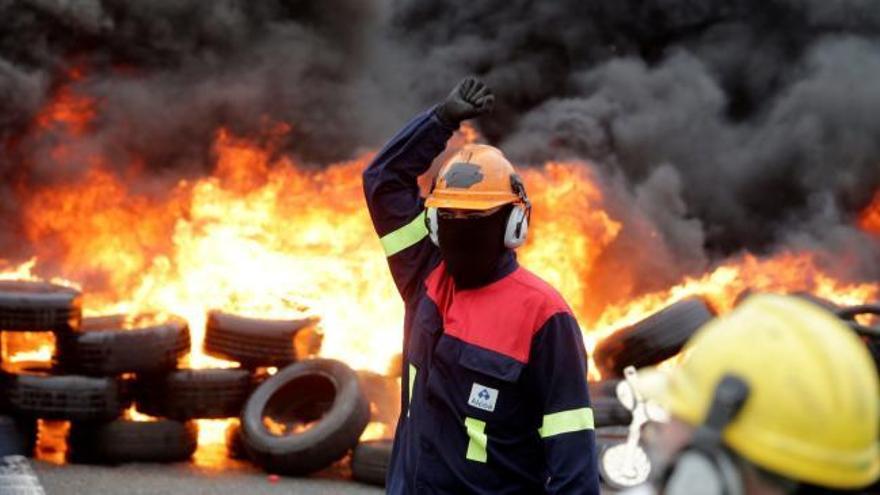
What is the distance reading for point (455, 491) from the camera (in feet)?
10.9

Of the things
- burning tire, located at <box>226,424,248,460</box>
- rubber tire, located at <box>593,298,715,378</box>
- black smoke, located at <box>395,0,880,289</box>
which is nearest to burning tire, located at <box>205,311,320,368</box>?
burning tire, located at <box>226,424,248,460</box>

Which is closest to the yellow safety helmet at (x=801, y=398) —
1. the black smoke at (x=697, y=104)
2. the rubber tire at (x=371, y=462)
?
the rubber tire at (x=371, y=462)

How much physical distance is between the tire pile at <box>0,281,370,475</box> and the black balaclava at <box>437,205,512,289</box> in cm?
461

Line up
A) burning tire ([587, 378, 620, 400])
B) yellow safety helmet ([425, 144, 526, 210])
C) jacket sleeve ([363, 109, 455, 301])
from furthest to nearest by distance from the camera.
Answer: burning tire ([587, 378, 620, 400]), jacket sleeve ([363, 109, 455, 301]), yellow safety helmet ([425, 144, 526, 210])

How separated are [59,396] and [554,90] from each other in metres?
9.27

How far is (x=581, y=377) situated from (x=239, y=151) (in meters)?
10.1

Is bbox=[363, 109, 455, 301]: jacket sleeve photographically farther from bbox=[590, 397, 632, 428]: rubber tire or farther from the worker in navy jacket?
bbox=[590, 397, 632, 428]: rubber tire

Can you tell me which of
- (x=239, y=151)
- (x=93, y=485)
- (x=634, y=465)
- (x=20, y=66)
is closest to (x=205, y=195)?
(x=239, y=151)

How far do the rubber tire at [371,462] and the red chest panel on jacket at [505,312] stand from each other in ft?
14.4

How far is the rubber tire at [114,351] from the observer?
7945 mm

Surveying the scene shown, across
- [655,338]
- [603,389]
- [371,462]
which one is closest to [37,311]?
[371,462]

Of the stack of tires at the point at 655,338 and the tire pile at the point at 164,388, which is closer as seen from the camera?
the tire pile at the point at 164,388

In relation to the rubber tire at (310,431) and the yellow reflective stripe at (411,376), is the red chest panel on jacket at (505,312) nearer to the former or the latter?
the yellow reflective stripe at (411,376)

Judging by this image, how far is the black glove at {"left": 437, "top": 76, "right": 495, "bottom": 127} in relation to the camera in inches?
148
